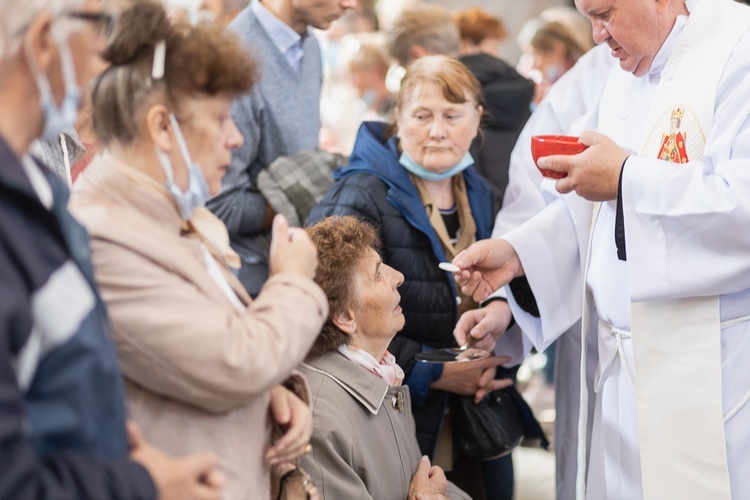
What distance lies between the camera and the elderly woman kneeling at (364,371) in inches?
97.7

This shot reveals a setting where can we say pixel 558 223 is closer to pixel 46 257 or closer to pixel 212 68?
pixel 212 68

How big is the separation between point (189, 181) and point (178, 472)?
51 centimetres

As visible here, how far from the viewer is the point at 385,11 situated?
668 centimetres

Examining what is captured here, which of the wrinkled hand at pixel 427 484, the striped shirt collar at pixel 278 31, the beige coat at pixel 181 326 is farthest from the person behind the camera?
the striped shirt collar at pixel 278 31

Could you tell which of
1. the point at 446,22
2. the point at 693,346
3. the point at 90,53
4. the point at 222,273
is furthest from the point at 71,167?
the point at 446,22

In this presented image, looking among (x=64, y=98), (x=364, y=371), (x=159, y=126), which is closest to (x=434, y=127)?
(x=364, y=371)

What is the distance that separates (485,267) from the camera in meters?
3.04

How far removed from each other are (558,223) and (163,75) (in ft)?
6.03

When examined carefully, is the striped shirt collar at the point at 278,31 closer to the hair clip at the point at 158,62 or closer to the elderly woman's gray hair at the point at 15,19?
the hair clip at the point at 158,62

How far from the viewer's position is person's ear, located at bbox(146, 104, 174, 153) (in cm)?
162

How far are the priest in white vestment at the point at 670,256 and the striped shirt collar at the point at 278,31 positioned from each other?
111 centimetres

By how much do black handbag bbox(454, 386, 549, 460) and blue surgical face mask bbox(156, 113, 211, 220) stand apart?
5.76ft

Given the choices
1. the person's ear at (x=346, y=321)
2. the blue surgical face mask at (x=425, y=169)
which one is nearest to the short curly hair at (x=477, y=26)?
the blue surgical face mask at (x=425, y=169)

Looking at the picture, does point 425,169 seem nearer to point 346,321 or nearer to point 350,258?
point 350,258
